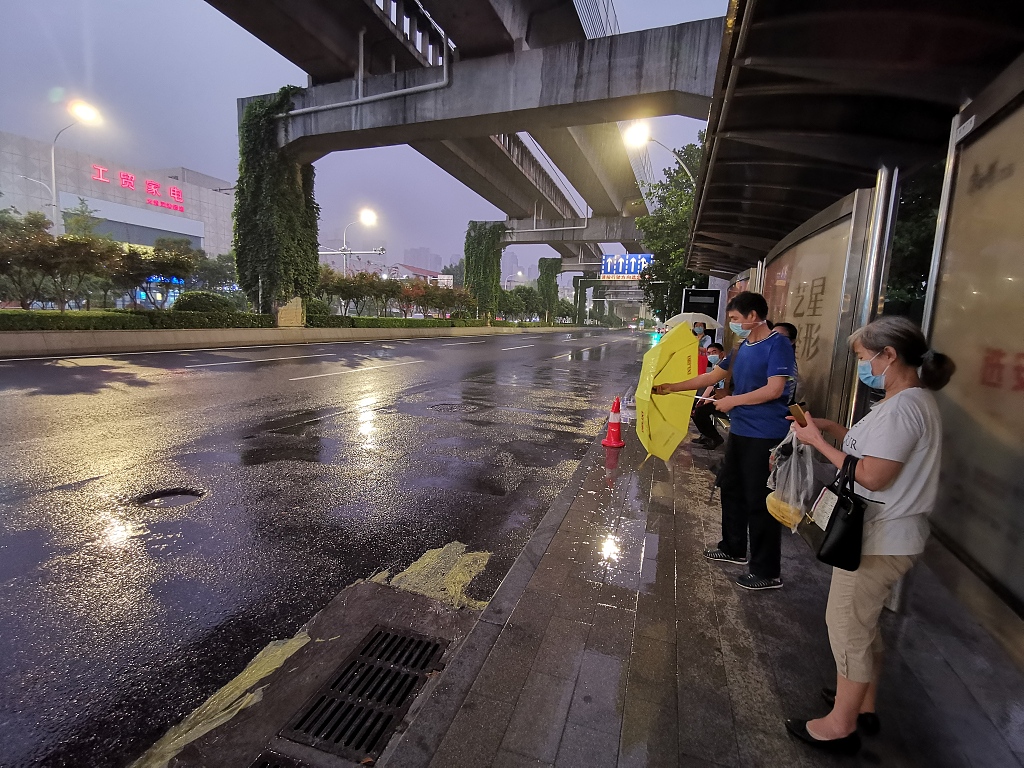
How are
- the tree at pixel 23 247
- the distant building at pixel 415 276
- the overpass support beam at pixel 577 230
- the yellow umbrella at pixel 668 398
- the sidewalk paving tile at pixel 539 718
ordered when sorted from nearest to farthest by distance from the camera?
the sidewalk paving tile at pixel 539 718, the yellow umbrella at pixel 668 398, the tree at pixel 23 247, the overpass support beam at pixel 577 230, the distant building at pixel 415 276

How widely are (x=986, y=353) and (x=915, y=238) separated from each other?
598 centimetres

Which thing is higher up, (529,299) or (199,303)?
(529,299)

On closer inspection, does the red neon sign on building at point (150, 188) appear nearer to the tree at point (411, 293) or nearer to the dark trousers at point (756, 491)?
the tree at point (411, 293)

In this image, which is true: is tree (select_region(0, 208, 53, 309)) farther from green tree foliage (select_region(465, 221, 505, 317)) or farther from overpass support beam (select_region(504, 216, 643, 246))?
green tree foliage (select_region(465, 221, 505, 317))

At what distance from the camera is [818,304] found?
5.49 m

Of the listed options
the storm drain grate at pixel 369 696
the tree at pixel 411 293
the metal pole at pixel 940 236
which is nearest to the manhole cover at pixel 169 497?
the storm drain grate at pixel 369 696

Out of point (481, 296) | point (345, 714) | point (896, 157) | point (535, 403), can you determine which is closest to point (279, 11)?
point (535, 403)

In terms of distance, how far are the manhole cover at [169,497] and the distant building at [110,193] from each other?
63.8 meters

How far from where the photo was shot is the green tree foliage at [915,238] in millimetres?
6091

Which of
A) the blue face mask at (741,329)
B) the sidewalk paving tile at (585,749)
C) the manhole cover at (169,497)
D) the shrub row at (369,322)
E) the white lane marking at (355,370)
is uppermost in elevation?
the blue face mask at (741,329)

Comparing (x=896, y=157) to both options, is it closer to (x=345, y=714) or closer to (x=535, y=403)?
(x=345, y=714)

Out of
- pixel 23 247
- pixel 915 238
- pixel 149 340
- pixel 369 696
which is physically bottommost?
pixel 369 696

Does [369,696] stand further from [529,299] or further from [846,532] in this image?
[529,299]

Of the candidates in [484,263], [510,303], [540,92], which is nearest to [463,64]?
[540,92]
